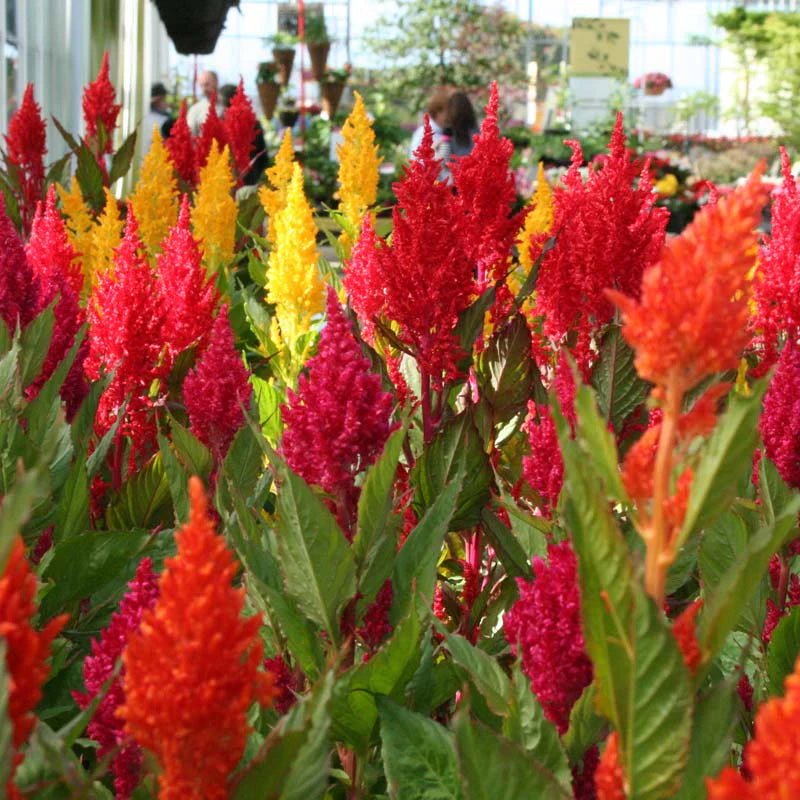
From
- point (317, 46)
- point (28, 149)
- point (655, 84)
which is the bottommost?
point (28, 149)

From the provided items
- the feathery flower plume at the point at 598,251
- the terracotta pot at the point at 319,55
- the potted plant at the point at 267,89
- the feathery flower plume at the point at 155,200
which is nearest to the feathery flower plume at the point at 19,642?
the feathery flower plume at the point at 598,251

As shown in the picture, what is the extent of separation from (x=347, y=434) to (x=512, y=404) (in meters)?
0.74

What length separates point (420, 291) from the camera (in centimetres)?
143

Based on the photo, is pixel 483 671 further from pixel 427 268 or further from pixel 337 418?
pixel 427 268

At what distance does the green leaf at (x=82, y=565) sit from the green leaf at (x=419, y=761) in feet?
1.64

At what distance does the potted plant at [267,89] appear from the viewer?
12461 millimetres

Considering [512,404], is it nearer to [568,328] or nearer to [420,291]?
[568,328]

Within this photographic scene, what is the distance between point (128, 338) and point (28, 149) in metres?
1.89

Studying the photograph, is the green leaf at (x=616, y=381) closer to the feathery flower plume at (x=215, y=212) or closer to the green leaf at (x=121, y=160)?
the feathery flower plume at (x=215, y=212)

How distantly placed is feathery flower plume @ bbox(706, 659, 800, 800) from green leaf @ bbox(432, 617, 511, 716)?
36 centimetres

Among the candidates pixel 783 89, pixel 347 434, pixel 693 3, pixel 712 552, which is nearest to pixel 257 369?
pixel 712 552

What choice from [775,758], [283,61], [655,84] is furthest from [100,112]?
[655,84]

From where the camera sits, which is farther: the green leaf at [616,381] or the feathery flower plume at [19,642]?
the green leaf at [616,381]

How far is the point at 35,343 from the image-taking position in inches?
59.1
